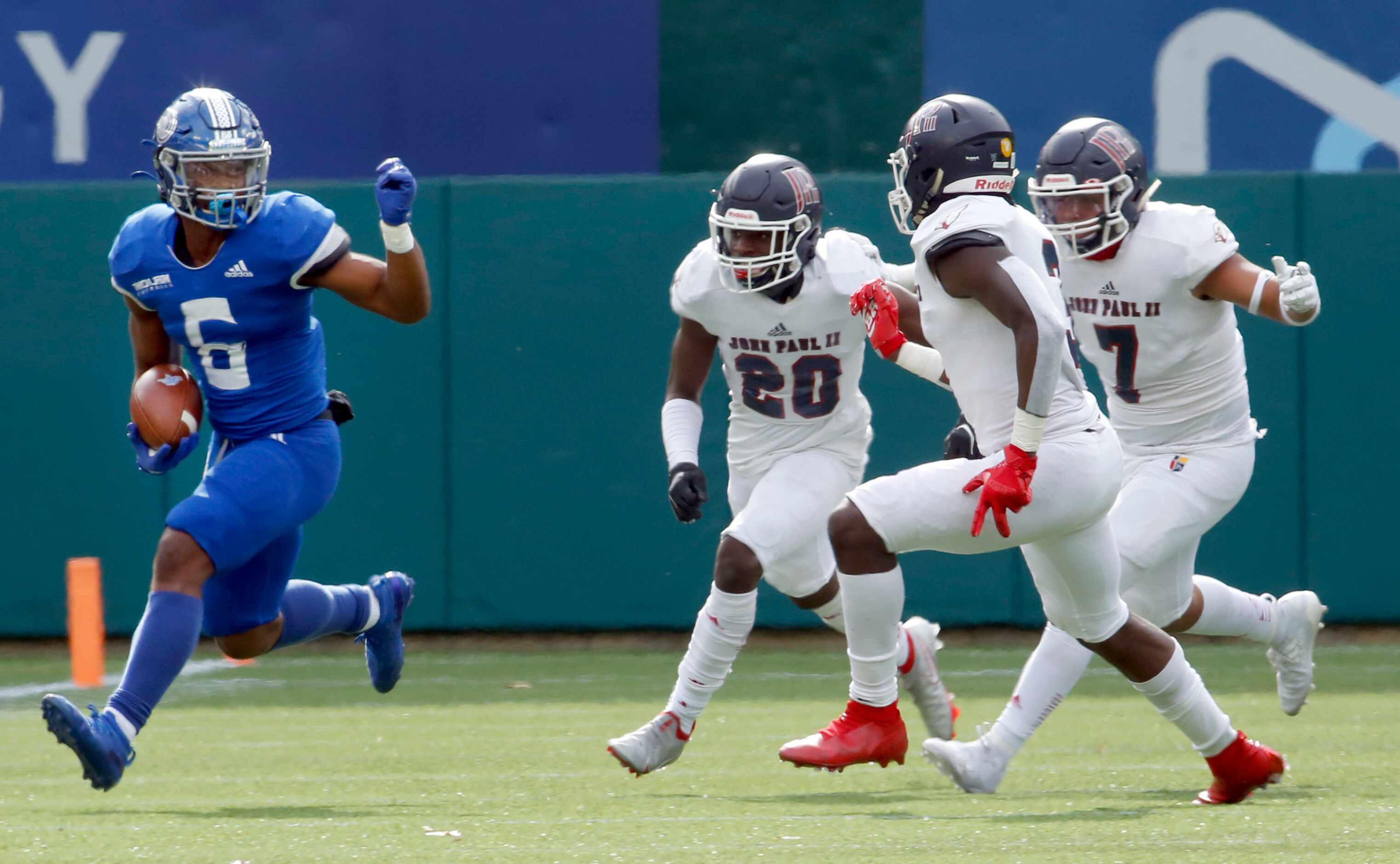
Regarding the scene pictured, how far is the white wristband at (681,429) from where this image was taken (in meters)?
5.25

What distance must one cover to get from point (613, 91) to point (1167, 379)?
465 centimetres

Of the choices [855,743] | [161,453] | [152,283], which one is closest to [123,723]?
[161,453]

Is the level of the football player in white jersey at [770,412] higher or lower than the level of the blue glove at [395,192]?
lower

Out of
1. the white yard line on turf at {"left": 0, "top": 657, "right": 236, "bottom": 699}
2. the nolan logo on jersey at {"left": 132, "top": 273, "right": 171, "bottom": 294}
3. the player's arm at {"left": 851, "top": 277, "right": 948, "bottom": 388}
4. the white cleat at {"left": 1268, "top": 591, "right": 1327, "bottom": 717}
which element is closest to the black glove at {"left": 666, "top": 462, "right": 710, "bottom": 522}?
the player's arm at {"left": 851, "top": 277, "right": 948, "bottom": 388}

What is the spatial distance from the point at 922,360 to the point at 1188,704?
1.02 metres

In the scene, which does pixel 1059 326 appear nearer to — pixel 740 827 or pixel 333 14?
pixel 740 827

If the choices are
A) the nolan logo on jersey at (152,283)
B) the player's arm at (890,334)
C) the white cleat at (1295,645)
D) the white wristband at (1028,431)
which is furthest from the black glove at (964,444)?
the nolan logo on jersey at (152,283)

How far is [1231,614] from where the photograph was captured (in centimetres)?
549

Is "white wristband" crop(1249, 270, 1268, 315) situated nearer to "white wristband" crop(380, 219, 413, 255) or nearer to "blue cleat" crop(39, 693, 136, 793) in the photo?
"white wristband" crop(380, 219, 413, 255)

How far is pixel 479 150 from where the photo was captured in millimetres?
9438

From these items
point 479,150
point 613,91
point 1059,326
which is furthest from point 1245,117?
point 1059,326

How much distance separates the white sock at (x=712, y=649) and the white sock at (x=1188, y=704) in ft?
3.58

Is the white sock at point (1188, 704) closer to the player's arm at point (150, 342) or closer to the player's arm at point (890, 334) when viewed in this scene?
the player's arm at point (890, 334)

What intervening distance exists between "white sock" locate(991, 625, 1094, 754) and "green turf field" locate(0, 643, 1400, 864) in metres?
0.16
